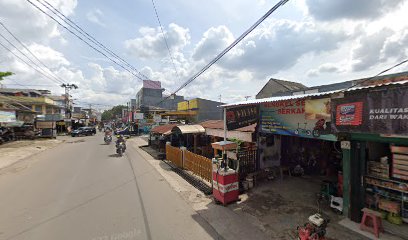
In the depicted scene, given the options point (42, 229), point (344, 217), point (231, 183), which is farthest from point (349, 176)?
point (42, 229)

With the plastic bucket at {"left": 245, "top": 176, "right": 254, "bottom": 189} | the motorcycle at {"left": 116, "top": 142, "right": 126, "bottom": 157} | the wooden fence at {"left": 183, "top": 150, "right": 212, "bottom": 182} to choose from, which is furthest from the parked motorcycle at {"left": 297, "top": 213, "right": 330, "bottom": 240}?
the motorcycle at {"left": 116, "top": 142, "right": 126, "bottom": 157}

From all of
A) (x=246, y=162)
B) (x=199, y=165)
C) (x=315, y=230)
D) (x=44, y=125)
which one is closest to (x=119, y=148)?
(x=199, y=165)

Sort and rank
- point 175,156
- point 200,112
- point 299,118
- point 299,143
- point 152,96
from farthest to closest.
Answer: point 152,96, point 200,112, point 175,156, point 299,143, point 299,118

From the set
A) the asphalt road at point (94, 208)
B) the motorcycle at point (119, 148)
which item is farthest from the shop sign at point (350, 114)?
the motorcycle at point (119, 148)

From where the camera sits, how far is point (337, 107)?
6.25 m

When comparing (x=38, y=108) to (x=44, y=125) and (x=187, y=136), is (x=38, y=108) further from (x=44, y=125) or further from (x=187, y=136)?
(x=187, y=136)

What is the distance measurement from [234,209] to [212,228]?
1.42 m

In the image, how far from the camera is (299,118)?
8.13 meters

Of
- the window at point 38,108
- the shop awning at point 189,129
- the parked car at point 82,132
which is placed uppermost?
the window at point 38,108

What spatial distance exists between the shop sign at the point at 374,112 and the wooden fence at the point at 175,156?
9641mm

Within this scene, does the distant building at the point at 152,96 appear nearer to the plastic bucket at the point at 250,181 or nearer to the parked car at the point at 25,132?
the parked car at the point at 25,132

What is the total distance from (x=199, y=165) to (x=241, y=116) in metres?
3.59

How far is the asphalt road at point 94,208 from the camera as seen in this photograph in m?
6.04

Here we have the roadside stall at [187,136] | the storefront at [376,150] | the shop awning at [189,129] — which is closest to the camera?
the storefront at [376,150]
